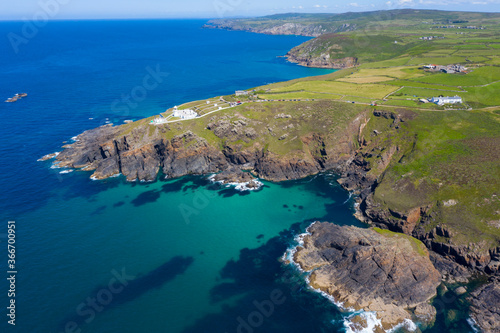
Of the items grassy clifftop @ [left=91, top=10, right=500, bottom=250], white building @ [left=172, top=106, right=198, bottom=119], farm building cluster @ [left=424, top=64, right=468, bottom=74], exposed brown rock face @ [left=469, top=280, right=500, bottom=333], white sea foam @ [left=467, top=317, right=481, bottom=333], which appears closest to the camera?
white sea foam @ [left=467, top=317, right=481, bottom=333]

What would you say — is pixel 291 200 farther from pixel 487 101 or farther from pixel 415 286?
pixel 487 101

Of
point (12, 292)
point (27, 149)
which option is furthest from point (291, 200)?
point (27, 149)

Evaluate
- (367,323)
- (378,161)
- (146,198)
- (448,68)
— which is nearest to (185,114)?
(146,198)

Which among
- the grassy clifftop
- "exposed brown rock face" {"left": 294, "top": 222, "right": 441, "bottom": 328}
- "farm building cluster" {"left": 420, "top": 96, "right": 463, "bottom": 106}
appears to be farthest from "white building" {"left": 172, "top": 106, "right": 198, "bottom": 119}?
"farm building cluster" {"left": 420, "top": 96, "right": 463, "bottom": 106}

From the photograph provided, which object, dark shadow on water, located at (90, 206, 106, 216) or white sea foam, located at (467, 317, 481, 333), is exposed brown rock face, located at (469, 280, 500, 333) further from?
dark shadow on water, located at (90, 206, 106, 216)

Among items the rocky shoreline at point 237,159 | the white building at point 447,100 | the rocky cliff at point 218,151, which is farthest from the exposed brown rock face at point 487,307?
the white building at point 447,100
